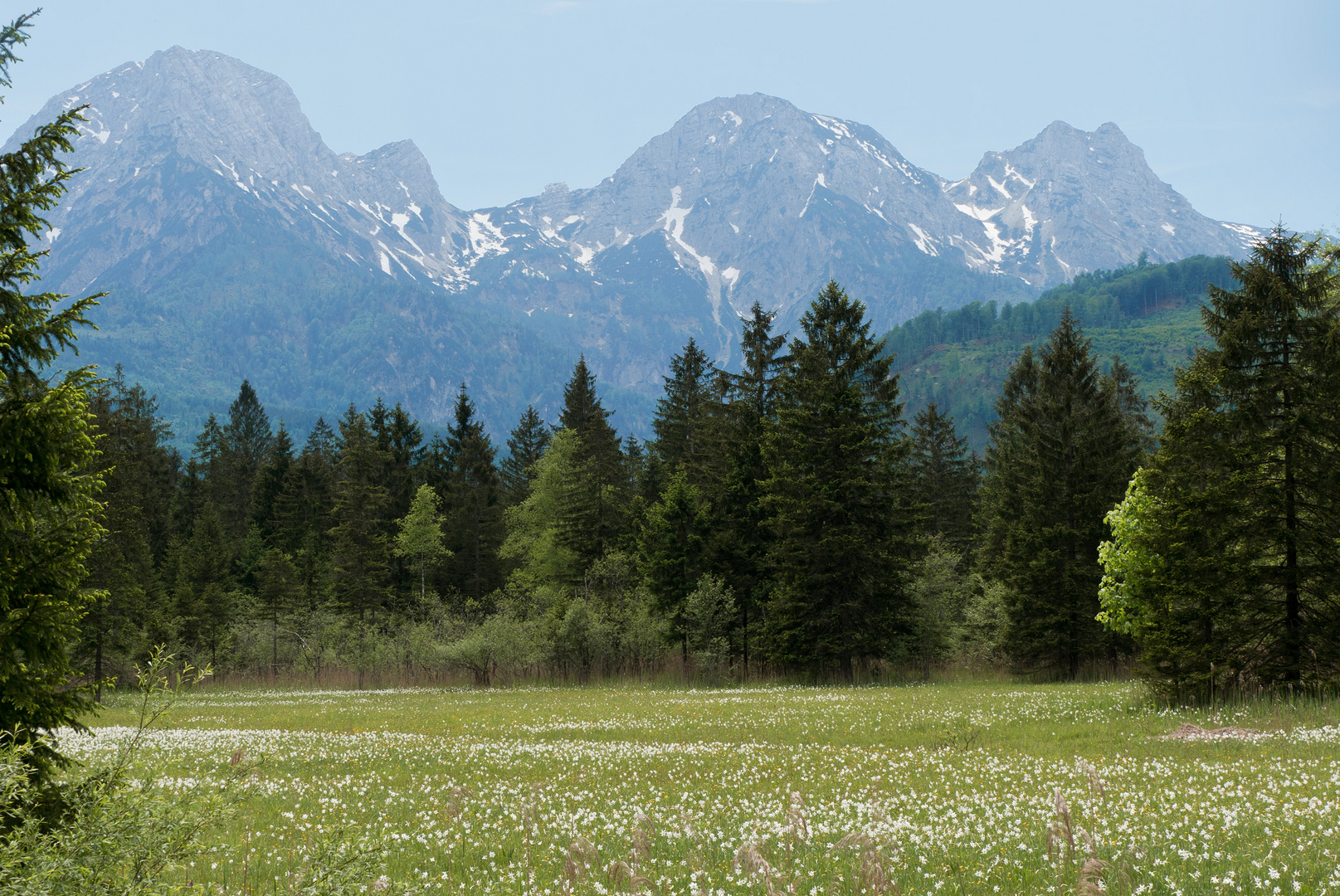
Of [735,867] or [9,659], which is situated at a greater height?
[9,659]

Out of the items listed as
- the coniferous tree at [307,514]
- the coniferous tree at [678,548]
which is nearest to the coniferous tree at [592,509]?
the coniferous tree at [678,548]

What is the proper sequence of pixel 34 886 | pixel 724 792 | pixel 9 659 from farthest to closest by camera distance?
pixel 724 792 < pixel 9 659 < pixel 34 886

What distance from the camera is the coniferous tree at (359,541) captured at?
232 feet

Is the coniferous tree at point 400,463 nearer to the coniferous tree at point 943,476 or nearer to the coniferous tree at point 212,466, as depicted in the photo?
the coniferous tree at point 212,466

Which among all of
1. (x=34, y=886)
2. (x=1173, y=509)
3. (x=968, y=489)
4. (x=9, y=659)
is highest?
(x=968, y=489)

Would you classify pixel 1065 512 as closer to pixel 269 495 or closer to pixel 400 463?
pixel 400 463

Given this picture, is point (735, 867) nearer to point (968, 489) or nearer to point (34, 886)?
point (34, 886)

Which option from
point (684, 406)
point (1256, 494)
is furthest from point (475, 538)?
point (1256, 494)

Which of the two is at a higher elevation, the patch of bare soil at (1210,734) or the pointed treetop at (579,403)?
the pointed treetop at (579,403)

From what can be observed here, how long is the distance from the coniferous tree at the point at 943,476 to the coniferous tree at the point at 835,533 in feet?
104

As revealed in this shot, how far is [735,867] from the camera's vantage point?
8750 mm

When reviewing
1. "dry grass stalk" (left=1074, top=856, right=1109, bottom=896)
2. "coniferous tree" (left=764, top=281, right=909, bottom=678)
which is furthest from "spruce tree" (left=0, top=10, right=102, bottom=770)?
"coniferous tree" (left=764, top=281, right=909, bottom=678)

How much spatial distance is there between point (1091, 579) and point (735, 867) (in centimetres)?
3750

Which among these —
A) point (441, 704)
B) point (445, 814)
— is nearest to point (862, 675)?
point (441, 704)
